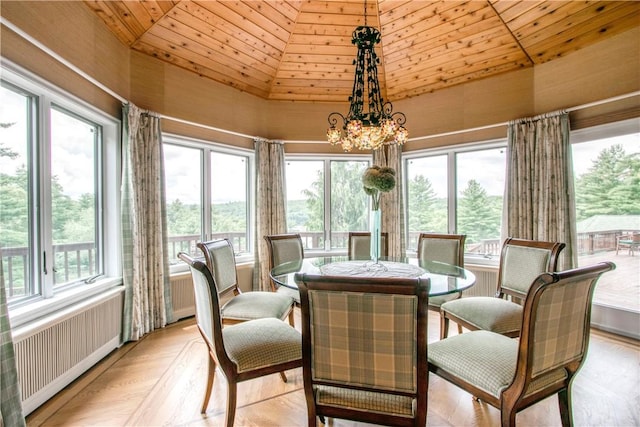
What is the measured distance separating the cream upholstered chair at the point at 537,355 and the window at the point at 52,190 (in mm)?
2650

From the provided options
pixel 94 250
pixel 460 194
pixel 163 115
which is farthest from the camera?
pixel 460 194

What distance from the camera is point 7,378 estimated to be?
155cm

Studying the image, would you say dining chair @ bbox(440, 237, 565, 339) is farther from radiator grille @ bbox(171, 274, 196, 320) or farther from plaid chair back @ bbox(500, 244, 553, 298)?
radiator grille @ bbox(171, 274, 196, 320)

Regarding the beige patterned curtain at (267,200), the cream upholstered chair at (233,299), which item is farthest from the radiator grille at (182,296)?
the cream upholstered chair at (233,299)

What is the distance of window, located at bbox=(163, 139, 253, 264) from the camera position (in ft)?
11.9

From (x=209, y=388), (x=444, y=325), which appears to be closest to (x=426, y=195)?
(x=444, y=325)

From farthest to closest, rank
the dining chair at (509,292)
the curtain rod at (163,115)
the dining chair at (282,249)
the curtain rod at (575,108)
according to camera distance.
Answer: the dining chair at (282,249)
the curtain rod at (575,108)
the dining chair at (509,292)
the curtain rod at (163,115)

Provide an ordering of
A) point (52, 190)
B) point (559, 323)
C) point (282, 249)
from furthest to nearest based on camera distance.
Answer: point (282, 249), point (52, 190), point (559, 323)

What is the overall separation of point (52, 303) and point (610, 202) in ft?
16.3

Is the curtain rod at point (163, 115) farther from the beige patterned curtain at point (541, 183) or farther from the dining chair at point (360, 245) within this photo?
the dining chair at point (360, 245)

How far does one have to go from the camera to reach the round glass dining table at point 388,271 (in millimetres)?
→ 2037

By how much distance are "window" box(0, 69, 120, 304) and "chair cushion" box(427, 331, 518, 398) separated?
258 cm

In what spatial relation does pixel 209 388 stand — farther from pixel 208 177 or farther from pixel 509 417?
pixel 208 177

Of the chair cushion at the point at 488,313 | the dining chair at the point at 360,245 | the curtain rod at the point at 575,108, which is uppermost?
the curtain rod at the point at 575,108
